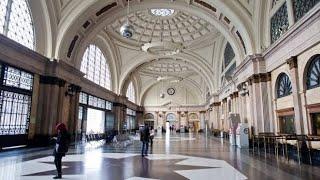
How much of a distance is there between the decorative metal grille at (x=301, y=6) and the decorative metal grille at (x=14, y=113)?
1201 centimetres

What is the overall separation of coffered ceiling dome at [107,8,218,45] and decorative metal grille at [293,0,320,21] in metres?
10.7

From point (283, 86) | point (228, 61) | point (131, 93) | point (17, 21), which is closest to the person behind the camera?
point (283, 86)

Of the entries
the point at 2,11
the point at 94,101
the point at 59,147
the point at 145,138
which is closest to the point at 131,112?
the point at 94,101

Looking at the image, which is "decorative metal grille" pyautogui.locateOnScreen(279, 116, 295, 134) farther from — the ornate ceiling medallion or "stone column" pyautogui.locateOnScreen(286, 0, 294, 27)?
the ornate ceiling medallion

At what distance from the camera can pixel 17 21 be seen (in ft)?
37.2

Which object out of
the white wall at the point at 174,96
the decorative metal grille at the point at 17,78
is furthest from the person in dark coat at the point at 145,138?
the white wall at the point at 174,96

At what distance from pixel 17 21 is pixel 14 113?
418 cm

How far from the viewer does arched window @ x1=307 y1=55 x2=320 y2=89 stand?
8.39 meters

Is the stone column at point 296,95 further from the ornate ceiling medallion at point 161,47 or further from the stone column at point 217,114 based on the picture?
the stone column at point 217,114

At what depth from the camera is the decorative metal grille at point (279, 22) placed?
418 inches

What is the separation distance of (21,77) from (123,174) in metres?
8.47

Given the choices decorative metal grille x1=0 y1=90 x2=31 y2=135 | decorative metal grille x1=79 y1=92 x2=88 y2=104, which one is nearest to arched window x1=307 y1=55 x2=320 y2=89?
decorative metal grille x1=0 y1=90 x2=31 y2=135

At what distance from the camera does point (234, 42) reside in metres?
15.7

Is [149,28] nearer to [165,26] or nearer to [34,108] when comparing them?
[165,26]
